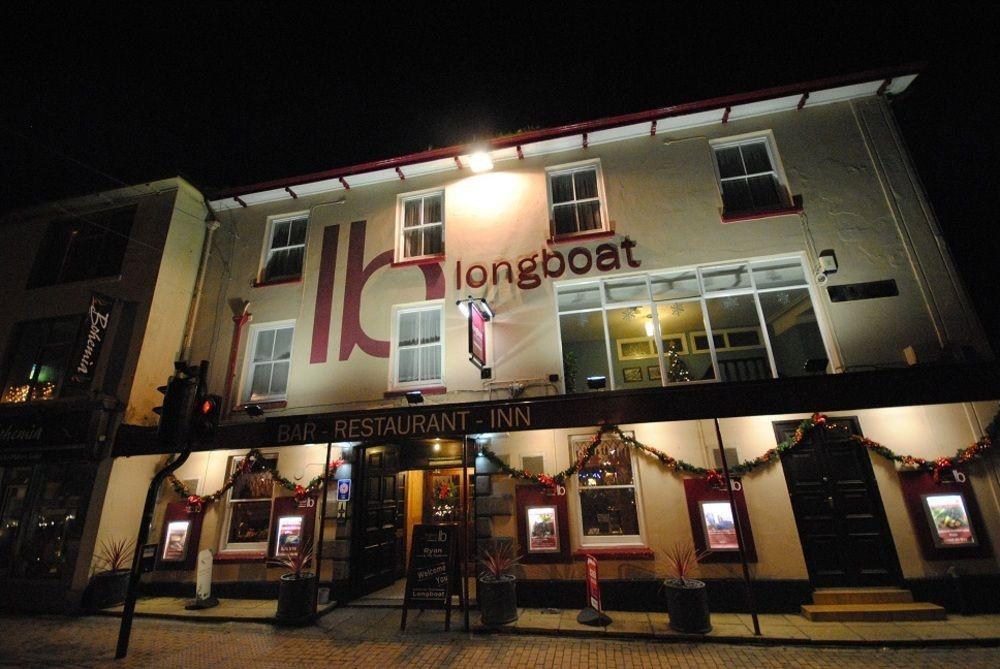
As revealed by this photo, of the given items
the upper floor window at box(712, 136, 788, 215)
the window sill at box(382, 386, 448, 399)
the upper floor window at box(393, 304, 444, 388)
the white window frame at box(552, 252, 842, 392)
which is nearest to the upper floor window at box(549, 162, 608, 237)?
the white window frame at box(552, 252, 842, 392)

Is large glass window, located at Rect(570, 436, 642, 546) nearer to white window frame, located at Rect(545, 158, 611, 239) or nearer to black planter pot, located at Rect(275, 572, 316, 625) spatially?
white window frame, located at Rect(545, 158, 611, 239)

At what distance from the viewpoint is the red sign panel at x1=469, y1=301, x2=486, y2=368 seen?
842cm

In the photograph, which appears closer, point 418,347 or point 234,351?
point 418,347

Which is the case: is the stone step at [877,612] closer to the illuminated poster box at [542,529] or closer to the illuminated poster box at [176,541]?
the illuminated poster box at [542,529]

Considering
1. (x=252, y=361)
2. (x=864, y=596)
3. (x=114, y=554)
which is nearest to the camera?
(x=864, y=596)

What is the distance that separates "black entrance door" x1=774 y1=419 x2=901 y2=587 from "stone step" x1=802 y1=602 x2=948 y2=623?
43 cm

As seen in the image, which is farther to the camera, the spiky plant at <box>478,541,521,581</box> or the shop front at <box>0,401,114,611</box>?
the shop front at <box>0,401,114,611</box>

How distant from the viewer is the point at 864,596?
6746 mm

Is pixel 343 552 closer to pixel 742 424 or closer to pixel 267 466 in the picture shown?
pixel 267 466

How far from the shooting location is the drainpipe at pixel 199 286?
11005 millimetres

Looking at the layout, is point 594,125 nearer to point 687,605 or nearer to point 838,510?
point 838,510

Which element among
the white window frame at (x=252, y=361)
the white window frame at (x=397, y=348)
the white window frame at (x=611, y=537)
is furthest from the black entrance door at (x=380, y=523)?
the white window frame at (x=611, y=537)

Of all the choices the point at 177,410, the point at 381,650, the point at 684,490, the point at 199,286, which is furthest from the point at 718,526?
the point at 199,286

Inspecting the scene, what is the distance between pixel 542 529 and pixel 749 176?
8.95m
